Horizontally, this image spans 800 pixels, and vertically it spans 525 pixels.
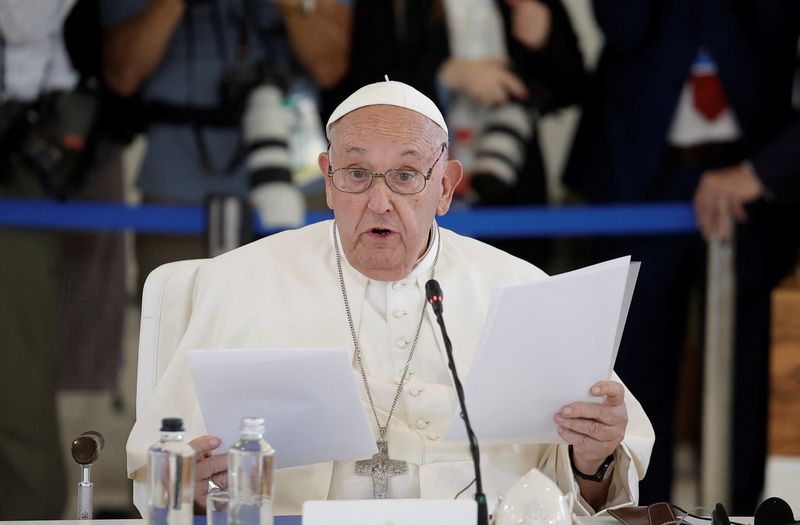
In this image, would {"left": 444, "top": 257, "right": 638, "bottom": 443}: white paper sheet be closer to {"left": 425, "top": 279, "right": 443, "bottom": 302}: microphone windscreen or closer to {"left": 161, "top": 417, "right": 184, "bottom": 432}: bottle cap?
{"left": 425, "top": 279, "right": 443, "bottom": 302}: microphone windscreen

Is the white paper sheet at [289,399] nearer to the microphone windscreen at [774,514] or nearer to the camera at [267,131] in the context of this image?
the microphone windscreen at [774,514]

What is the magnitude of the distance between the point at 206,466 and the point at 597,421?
33.7 inches

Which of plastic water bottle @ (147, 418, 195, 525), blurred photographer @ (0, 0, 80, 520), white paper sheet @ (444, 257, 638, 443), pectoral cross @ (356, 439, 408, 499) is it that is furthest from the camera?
blurred photographer @ (0, 0, 80, 520)

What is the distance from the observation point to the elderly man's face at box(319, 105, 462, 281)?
3355 millimetres

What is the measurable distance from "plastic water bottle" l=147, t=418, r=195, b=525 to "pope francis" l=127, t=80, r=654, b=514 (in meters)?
0.78

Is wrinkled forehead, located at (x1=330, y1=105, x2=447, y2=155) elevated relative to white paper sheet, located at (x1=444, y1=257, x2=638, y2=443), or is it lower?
elevated

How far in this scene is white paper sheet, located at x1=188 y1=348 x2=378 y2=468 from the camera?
104 inches

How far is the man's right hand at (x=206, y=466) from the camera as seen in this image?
2.79 metres

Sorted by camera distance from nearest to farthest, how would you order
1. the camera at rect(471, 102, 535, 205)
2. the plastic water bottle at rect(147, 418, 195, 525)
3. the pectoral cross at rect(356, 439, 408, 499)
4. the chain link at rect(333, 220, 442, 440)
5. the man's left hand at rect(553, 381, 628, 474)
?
the plastic water bottle at rect(147, 418, 195, 525) < the man's left hand at rect(553, 381, 628, 474) < the pectoral cross at rect(356, 439, 408, 499) < the chain link at rect(333, 220, 442, 440) < the camera at rect(471, 102, 535, 205)

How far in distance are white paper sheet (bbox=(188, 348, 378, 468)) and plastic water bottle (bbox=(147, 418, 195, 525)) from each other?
0.28 metres

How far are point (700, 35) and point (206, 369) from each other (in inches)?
147

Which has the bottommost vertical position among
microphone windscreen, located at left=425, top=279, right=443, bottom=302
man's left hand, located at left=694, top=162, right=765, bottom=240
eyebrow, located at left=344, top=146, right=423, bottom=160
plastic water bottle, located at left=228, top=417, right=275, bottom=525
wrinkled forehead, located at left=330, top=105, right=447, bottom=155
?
plastic water bottle, located at left=228, top=417, right=275, bottom=525

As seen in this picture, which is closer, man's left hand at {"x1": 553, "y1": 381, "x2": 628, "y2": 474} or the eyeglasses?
man's left hand at {"x1": 553, "y1": 381, "x2": 628, "y2": 474}

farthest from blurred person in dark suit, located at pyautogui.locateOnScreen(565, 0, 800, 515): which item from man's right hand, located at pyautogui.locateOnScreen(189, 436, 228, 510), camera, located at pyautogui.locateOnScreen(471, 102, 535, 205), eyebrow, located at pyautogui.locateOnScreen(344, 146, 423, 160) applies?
man's right hand, located at pyautogui.locateOnScreen(189, 436, 228, 510)
